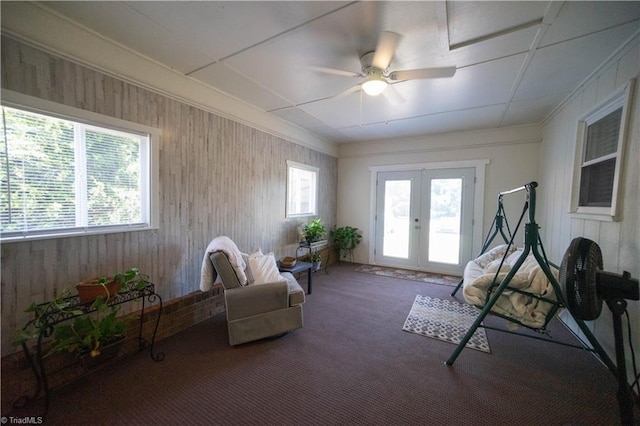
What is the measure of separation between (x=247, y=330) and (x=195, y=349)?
0.49m

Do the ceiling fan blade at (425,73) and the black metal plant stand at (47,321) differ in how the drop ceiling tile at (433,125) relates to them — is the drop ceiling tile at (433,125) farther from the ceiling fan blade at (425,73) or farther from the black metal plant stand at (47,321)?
the black metal plant stand at (47,321)

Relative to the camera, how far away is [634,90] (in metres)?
1.81

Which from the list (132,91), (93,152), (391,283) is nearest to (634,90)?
(391,283)

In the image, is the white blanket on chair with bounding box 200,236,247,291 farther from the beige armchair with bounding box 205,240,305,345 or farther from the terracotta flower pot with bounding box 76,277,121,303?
the terracotta flower pot with bounding box 76,277,121,303

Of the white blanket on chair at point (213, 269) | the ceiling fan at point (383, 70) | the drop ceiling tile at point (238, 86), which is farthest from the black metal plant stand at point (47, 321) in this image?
the ceiling fan at point (383, 70)

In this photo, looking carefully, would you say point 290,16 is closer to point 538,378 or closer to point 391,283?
point 538,378

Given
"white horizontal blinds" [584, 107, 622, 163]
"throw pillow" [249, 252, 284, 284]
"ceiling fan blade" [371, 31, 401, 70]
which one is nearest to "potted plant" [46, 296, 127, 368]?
"throw pillow" [249, 252, 284, 284]

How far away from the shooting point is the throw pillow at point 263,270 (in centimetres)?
252

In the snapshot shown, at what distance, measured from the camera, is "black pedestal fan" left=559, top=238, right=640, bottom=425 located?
4.47 ft

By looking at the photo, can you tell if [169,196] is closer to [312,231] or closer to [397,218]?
[312,231]

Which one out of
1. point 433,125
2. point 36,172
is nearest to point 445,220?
point 433,125

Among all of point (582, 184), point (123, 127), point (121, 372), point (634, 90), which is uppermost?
point (634, 90)

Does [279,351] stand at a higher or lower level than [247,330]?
lower

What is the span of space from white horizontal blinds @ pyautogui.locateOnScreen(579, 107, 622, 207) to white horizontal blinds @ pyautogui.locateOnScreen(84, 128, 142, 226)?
4.20 metres
